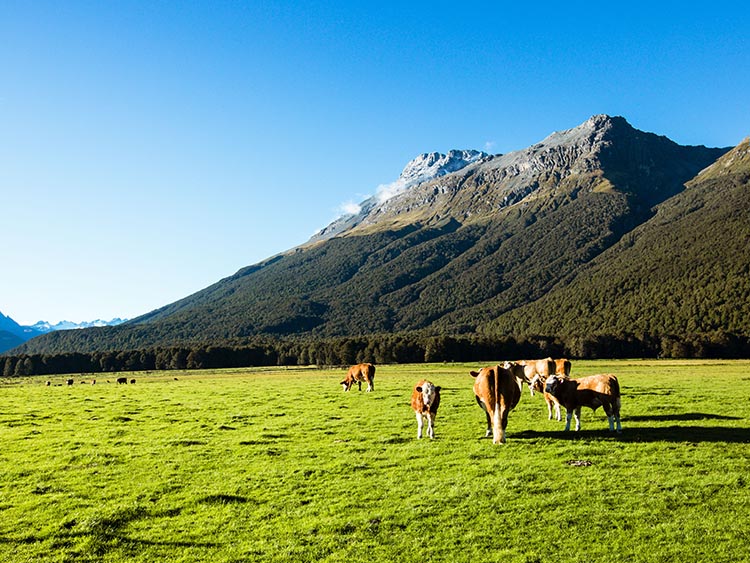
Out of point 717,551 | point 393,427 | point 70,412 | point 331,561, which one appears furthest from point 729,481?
point 70,412

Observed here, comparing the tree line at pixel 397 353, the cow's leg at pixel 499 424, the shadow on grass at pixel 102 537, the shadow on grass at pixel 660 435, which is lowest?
the tree line at pixel 397 353

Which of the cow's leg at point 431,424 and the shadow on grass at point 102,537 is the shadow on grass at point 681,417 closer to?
the cow's leg at point 431,424

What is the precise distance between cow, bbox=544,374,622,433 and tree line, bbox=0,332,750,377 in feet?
348

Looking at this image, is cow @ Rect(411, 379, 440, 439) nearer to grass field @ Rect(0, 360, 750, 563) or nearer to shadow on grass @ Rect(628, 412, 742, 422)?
grass field @ Rect(0, 360, 750, 563)

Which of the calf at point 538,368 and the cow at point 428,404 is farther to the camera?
the calf at point 538,368

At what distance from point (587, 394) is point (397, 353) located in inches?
4445

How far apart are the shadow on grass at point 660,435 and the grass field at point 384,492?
112 mm

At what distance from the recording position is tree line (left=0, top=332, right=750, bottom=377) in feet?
413

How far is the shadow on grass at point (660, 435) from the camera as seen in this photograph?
1858 cm

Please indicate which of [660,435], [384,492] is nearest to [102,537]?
[384,492]

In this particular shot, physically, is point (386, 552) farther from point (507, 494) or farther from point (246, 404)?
point (246, 404)

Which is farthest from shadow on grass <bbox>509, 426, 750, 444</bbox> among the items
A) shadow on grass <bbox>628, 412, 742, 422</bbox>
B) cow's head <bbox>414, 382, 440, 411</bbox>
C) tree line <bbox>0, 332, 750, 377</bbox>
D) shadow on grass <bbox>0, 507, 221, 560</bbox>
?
tree line <bbox>0, 332, 750, 377</bbox>

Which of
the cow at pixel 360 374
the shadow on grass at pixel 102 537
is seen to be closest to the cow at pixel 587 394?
the shadow on grass at pixel 102 537

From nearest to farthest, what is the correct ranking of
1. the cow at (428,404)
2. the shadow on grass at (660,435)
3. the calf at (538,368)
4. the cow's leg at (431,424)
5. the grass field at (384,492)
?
the grass field at (384,492) < the shadow on grass at (660,435) < the cow's leg at (431,424) < the cow at (428,404) < the calf at (538,368)
